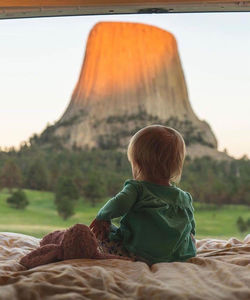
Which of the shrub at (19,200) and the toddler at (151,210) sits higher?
the toddler at (151,210)

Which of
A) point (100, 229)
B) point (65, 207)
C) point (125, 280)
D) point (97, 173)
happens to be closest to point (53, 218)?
point (65, 207)

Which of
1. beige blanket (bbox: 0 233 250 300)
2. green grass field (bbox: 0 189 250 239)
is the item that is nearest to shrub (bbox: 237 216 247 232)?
green grass field (bbox: 0 189 250 239)

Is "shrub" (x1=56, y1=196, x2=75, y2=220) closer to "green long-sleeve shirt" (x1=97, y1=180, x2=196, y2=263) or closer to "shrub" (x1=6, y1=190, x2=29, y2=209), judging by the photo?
"shrub" (x1=6, y1=190, x2=29, y2=209)

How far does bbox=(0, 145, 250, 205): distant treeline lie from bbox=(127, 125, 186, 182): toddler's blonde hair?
5.79 feet

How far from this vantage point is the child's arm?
161 centimetres

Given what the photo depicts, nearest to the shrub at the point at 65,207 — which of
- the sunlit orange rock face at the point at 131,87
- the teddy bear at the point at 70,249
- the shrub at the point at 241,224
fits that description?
the sunlit orange rock face at the point at 131,87

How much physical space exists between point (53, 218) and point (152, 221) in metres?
2.16

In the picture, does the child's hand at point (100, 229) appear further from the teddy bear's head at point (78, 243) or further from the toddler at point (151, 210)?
the teddy bear's head at point (78, 243)

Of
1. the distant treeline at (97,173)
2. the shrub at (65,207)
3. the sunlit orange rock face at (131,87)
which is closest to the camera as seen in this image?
the sunlit orange rock face at (131,87)

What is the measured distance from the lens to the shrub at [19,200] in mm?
3611

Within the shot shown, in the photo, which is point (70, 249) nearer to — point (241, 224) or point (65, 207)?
point (65, 207)

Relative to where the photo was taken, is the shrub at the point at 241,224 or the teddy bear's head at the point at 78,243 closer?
the teddy bear's head at the point at 78,243

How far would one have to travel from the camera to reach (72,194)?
3633mm

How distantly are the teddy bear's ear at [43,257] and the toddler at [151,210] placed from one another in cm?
23
